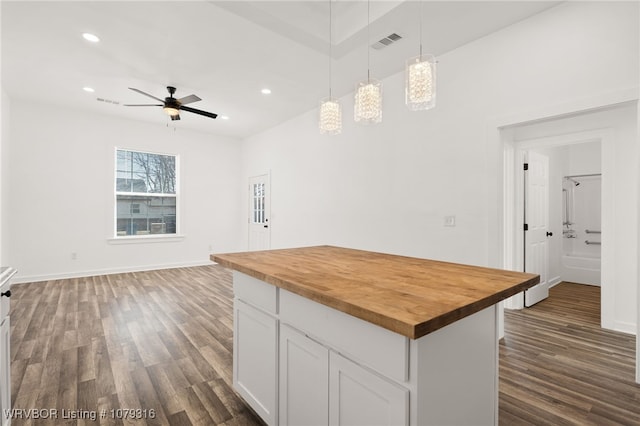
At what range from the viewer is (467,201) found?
317 centimetres

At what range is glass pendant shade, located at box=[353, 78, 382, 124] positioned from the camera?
6.75 feet

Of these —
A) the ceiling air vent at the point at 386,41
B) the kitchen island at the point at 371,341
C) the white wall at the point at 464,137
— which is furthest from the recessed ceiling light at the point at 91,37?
the white wall at the point at 464,137

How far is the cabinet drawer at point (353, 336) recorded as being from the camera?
98 centimetres

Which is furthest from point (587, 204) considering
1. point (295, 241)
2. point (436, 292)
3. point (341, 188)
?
point (436, 292)

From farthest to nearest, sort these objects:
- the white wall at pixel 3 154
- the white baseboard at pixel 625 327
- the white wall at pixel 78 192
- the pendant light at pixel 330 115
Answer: the white wall at pixel 78 192, the white wall at pixel 3 154, the white baseboard at pixel 625 327, the pendant light at pixel 330 115

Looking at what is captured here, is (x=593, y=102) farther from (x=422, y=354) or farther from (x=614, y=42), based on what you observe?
(x=422, y=354)

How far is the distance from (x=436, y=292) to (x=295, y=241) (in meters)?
4.61

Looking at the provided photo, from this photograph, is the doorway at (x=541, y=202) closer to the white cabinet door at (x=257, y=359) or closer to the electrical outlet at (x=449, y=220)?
the electrical outlet at (x=449, y=220)

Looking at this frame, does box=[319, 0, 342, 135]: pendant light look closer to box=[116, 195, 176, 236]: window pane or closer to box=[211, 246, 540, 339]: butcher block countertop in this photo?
box=[211, 246, 540, 339]: butcher block countertop

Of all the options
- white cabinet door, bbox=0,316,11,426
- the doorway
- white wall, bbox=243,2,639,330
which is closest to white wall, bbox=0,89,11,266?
white cabinet door, bbox=0,316,11,426

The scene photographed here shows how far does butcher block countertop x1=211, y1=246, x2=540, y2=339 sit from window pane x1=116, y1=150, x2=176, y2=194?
202 inches

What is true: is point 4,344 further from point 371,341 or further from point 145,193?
point 145,193

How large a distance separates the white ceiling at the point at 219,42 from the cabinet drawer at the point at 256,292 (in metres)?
2.35

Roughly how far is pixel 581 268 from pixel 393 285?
5451 mm
